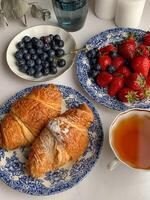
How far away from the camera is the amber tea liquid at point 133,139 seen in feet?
2.53

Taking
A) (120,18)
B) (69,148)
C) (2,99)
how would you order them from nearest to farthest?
(69,148)
(2,99)
(120,18)

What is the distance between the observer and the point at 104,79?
3.04 ft

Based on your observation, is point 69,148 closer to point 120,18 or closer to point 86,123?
point 86,123

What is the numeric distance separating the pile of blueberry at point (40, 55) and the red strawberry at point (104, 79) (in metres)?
0.10

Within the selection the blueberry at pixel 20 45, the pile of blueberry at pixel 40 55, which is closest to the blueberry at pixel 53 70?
the pile of blueberry at pixel 40 55

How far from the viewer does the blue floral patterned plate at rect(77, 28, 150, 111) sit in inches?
35.6

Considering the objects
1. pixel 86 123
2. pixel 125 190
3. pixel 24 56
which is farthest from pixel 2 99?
pixel 125 190

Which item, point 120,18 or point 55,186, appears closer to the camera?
point 55,186

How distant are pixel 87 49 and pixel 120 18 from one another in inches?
5.5

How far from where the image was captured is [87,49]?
3.27ft

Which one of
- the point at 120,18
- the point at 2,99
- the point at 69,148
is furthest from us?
the point at 120,18

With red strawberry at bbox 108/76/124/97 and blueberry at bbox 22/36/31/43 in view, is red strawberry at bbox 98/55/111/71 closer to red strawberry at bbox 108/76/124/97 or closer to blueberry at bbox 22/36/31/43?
red strawberry at bbox 108/76/124/97

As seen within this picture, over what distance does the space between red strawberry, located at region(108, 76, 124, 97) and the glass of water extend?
22 cm

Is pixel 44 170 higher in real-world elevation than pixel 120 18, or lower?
lower
